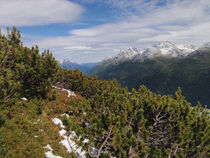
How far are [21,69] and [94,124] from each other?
7.29 m

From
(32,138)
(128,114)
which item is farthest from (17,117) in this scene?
(128,114)

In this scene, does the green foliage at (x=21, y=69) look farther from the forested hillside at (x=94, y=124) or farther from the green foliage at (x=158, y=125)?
the green foliage at (x=158, y=125)

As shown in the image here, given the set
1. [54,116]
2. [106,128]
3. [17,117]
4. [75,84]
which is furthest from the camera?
[75,84]

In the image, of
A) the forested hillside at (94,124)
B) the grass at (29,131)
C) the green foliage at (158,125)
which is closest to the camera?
the forested hillside at (94,124)

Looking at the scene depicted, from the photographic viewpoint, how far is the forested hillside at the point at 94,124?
8492mm

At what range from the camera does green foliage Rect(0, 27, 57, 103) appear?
30.3 feet

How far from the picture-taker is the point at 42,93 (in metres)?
17.1

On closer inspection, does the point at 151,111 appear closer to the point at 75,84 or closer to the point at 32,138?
the point at 32,138

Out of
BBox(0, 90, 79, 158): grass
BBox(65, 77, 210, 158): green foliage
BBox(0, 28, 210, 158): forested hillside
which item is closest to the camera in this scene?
BBox(0, 28, 210, 158): forested hillside

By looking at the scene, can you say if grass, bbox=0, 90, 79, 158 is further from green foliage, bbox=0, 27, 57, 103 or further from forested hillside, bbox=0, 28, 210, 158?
green foliage, bbox=0, 27, 57, 103

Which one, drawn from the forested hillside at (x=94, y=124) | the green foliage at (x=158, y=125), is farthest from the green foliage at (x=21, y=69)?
the green foliage at (x=158, y=125)

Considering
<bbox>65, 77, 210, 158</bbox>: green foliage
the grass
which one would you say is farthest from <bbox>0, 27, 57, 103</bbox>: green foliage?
<bbox>65, 77, 210, 158</bbox>: green foliage

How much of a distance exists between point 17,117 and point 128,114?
9.32 metres

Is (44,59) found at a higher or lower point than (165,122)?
higher
